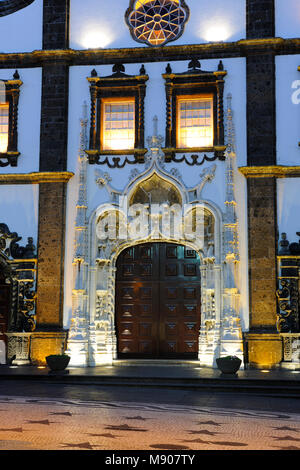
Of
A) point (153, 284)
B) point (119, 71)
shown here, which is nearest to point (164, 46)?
A: point (119, 71)

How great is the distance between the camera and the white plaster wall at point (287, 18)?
69.6 feet

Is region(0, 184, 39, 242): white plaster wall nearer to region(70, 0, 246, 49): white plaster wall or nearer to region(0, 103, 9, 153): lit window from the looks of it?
region(0, 103, 9, 153): lit window

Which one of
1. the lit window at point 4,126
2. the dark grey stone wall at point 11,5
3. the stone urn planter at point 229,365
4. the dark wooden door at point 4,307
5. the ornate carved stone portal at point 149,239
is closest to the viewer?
the stone urn planter at point 229,365

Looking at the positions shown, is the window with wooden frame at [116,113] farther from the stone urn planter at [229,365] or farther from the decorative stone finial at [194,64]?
the stone urn planter at [229,365]

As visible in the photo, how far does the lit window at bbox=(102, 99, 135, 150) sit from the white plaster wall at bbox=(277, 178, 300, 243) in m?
5.17

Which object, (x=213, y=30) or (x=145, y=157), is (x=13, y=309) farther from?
(x=213, y=30)

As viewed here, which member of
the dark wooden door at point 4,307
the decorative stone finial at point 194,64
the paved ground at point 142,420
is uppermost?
the decorative stone finial at point 194,64

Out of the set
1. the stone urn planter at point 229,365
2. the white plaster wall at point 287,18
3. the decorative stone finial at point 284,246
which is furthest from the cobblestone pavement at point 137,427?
the white plaster wall at point 287,18

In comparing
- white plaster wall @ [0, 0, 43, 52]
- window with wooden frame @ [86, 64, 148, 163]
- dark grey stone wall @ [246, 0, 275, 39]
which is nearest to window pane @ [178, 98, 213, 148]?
window with wooden frame @ [86, 64, 148, 163]

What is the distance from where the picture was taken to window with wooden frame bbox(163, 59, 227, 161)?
2105 cm

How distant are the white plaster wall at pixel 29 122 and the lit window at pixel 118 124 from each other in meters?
2.27

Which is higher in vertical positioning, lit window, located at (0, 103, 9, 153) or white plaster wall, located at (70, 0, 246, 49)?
white plaster wall, located at (70, 0, 246, 49)

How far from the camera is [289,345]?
19578 mm
